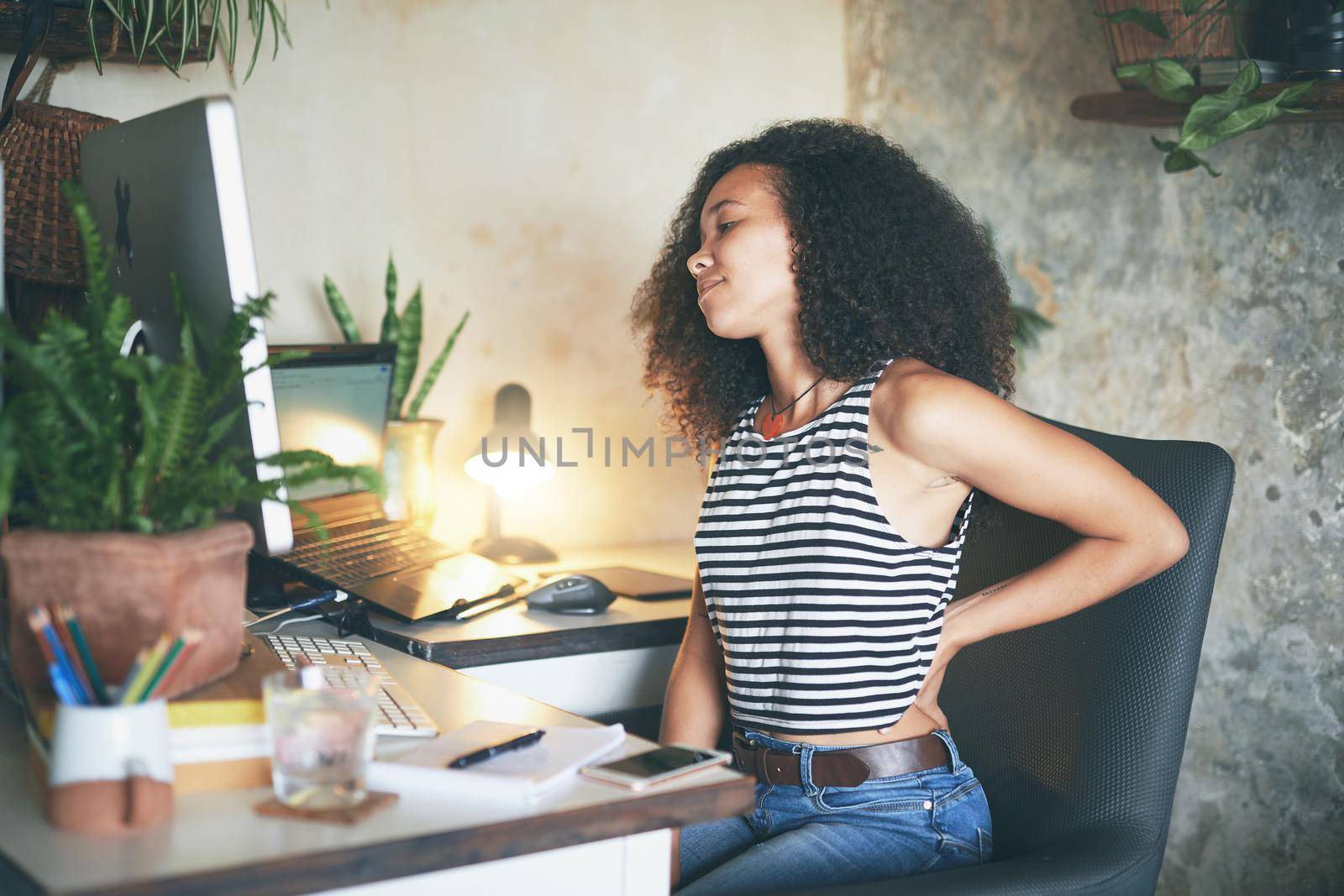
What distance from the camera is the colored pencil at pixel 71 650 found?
3.04ft

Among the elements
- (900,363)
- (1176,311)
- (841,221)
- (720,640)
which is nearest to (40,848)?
(720,640)

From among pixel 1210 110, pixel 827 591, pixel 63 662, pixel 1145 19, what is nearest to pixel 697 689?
pixel 827 591

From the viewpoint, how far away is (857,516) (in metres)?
1.46

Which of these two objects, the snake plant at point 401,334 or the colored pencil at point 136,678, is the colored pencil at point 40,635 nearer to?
the colored pencil at point 136,678

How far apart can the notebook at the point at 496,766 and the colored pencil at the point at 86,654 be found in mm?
226

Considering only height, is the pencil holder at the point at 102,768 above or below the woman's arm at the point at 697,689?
above

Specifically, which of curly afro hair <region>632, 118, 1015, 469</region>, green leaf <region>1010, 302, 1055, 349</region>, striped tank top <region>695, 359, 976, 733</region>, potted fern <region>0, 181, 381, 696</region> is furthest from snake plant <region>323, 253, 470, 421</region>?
potted fern <region>0, 181, 381, 696</region>

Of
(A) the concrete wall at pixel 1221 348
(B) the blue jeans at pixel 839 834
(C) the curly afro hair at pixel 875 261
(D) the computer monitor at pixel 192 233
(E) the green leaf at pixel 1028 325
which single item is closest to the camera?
(D) the computer monitor at pixel 192 233

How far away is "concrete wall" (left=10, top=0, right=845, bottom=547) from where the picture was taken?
231 cm

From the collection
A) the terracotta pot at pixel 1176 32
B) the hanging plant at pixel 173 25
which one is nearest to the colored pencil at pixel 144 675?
the hanging plant at pixel 173 25

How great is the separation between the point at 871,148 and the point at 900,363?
1.24 feet

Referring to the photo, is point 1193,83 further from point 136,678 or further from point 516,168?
point 136,678

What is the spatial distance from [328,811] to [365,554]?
1024 mm
